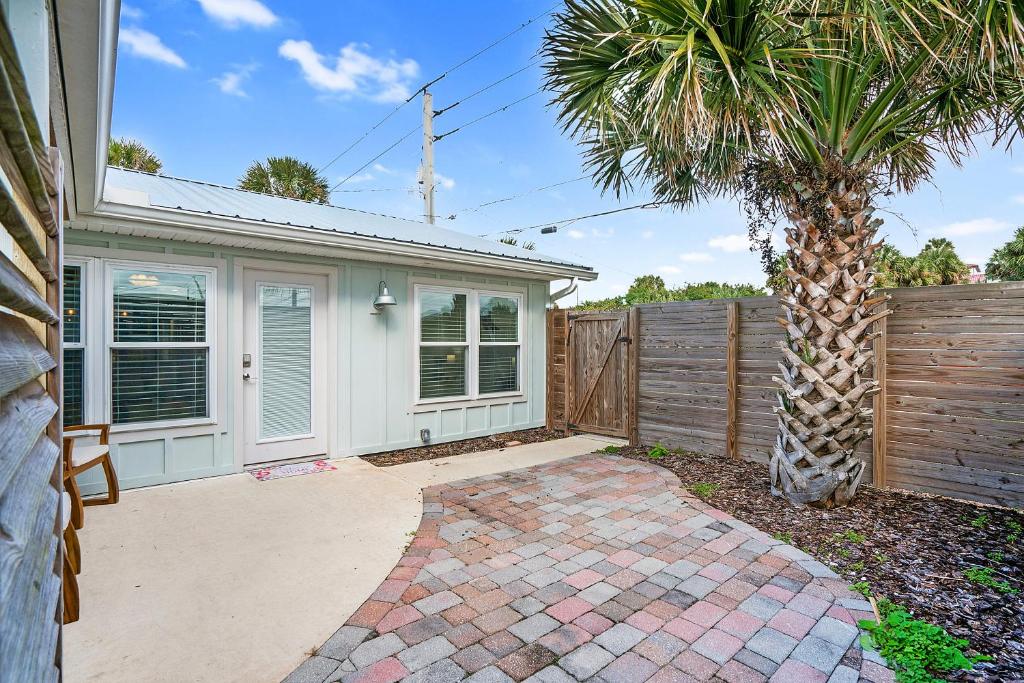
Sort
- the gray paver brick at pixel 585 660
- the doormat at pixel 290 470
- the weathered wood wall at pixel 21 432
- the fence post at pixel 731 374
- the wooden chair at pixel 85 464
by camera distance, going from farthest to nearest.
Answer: the fence post at pixel 731 374, the doormat at pixel 290 470, the wooden chair at pixel 85 464, the gray paver brick at pixel 585 660, the weathered wood wall at pixel 21 432

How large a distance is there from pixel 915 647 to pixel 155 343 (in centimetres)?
598

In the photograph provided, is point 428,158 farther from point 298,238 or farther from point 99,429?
point 99,429

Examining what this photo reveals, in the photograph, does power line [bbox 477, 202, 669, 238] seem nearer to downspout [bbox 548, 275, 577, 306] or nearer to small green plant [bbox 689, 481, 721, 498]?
downspout [bbox 548, 275, 577, 306]

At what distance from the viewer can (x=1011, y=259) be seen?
15031 millimetres

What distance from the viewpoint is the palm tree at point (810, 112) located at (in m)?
3.59

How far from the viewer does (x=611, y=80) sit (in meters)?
4.38

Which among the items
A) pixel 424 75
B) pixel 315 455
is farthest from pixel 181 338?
pixel 424 75

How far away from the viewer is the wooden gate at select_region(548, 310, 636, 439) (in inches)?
283

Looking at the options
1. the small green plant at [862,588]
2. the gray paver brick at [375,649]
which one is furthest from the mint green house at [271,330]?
the small green plant at [862,588]

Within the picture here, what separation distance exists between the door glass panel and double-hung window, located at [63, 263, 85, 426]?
58.9 inches

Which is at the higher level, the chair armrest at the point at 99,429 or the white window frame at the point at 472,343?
the white window frame at the point at 472,343

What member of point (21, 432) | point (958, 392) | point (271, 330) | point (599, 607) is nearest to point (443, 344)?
point (271, 330)

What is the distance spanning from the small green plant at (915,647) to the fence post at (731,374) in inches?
128

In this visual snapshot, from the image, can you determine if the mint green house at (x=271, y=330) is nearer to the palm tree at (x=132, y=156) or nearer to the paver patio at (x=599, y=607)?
the paver patio at (x=599, y=607)
